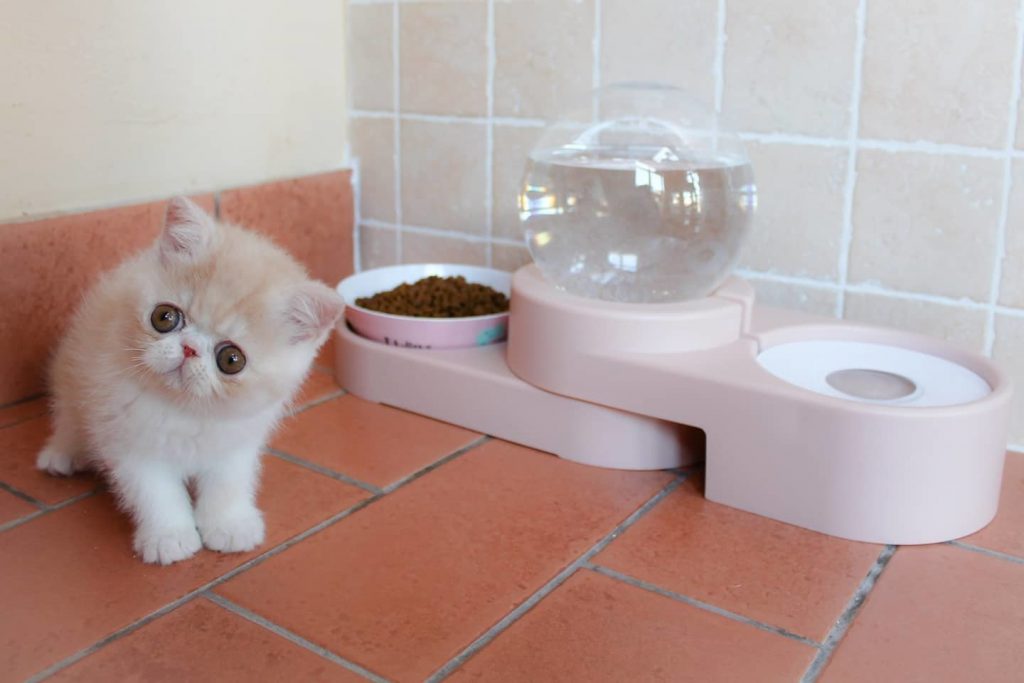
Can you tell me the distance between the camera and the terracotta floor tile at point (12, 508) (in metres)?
0.97

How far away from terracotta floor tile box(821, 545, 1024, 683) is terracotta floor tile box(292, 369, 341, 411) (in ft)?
2.42

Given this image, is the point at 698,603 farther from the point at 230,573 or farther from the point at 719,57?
the point at 719,57

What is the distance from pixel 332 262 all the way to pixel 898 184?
0.89 meters

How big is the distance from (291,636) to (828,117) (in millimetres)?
868

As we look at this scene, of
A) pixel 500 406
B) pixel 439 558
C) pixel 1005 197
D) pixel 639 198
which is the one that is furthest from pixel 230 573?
pixel 1005 197

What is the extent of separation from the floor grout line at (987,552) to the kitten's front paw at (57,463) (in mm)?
921

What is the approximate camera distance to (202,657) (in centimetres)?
76

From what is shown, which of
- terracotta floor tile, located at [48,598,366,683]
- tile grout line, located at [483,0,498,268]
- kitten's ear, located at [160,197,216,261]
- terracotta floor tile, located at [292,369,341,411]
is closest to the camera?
terracotta floor tile, located at [48,598,366,683]

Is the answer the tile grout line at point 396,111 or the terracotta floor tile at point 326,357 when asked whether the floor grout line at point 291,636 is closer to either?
the terracotta floor tile at point 326,357

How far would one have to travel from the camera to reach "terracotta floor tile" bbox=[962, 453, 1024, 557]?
96cm

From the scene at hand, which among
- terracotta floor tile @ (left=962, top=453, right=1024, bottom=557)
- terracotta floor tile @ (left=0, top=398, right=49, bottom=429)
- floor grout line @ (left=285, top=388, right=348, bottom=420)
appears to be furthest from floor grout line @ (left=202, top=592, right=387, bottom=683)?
terracotta floor tile @ (left=962, top=453, right=1024, bottom=557)

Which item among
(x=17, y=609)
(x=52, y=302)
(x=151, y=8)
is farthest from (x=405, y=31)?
(x=17, y=609)

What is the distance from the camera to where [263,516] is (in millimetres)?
984

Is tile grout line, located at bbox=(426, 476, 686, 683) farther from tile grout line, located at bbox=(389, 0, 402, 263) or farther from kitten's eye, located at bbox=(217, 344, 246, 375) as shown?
tile grout line, located at bbox=(389, 0, 402, 263)
